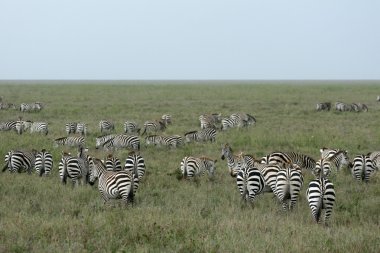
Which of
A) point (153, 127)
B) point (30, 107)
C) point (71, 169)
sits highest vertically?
point (71, 169)

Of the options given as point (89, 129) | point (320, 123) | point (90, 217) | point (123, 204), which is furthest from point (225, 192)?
point (320, 123)

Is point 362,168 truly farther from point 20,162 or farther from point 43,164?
point 20,162

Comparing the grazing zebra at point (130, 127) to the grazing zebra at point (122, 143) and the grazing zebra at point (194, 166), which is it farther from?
the grazing zebra at point (194, 166)

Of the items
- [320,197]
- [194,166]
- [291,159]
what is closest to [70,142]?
[194,166]

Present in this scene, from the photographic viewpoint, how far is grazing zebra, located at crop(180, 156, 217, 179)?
1255 cm

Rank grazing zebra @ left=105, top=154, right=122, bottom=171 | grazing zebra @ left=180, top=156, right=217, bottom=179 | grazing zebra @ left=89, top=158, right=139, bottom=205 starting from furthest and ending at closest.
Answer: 1. grazing zebra @ left=180, top=156, right=217, bottom=179
2. grazing zebra @ left=105, top=154, right=122, bottom=171
3. grazing zebra @ left=89, top=158, right=139, bottom=205

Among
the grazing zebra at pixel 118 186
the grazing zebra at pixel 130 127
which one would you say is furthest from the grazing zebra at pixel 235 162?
the grazing zebra at pixel 130 127

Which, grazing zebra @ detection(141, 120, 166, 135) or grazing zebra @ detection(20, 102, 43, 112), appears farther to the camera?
grazing zebra @ detection(20, 102, 43, 112)

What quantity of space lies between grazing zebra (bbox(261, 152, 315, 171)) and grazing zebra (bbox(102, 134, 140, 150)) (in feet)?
20.6

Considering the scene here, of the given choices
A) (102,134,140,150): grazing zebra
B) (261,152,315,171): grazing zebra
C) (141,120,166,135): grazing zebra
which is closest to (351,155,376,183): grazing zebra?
(261,152,315,171): grazing zebra

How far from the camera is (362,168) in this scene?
39.7 ft

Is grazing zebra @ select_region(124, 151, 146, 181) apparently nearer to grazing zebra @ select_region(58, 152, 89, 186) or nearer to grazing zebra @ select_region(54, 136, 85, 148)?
grazing zebra @ select_region(58, 152, 89, 186)

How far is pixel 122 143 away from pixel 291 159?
→ 7135 millimetres

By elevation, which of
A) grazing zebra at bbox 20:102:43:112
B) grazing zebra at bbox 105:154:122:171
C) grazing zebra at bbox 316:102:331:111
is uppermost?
grazing zebra at bbox 316:102:331:111
